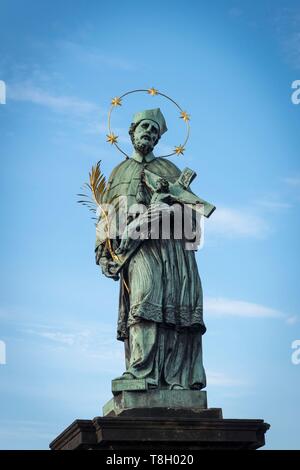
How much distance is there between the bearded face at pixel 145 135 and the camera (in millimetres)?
21016

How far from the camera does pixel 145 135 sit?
68.9 feet

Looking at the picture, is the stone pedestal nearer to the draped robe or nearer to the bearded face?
the draped robe

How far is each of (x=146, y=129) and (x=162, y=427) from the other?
5.05 meters

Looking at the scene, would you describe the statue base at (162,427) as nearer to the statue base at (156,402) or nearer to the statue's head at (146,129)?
the statue base at (156,402)

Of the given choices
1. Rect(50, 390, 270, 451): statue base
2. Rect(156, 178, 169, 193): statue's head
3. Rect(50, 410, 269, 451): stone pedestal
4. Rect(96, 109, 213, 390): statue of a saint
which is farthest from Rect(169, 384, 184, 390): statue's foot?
Rect(156, 178, 169, 193): statue's head

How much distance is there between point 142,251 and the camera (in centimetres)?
2034

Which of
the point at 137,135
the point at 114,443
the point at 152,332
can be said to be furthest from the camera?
the point at 137,135

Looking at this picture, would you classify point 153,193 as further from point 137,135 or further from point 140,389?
point 140,389

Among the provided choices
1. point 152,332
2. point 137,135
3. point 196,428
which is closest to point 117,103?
point 137,135

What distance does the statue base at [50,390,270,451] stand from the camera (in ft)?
60.9

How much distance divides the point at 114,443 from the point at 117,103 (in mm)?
5672

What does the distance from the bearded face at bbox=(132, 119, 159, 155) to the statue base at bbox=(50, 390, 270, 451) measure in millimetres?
4139

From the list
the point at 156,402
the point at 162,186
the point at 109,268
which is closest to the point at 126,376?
the point at 156,402
